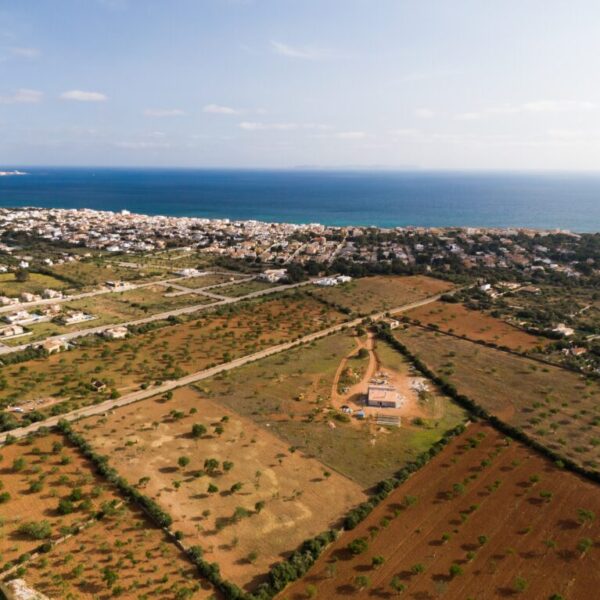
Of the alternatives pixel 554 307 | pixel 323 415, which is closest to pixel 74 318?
pixel 323 415

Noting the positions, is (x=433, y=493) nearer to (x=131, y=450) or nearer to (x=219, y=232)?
(x=131, y=450)

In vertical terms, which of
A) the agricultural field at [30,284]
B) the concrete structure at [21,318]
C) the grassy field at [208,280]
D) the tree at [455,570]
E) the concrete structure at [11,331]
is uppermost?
the grassy field at [208,280]

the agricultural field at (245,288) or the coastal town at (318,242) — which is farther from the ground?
the coastal town at (318,242)

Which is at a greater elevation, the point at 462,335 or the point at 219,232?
the point at 219,232

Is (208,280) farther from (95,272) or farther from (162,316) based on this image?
(162,316)

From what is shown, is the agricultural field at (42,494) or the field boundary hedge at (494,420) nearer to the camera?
the agricultural field at (42,494)

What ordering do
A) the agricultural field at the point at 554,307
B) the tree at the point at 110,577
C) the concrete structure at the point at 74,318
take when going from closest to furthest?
the tree at the point at 110,577 → the concrete structure at the point at 74,318 → the agricultural field at the point at 554,307

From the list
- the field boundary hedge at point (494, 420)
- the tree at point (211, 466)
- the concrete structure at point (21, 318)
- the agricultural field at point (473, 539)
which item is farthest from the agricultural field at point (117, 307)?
the agricultural field at point (473, 539)

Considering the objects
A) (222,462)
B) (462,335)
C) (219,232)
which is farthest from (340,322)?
(219,232)

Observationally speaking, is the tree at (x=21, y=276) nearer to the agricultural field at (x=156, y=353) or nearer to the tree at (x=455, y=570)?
the agricultural field at (x=156, y=353)
